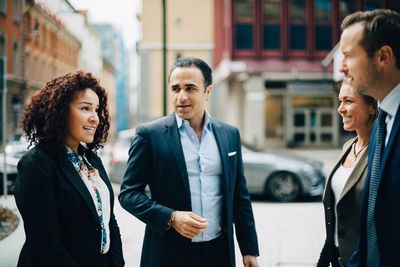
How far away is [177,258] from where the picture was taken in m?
2.47

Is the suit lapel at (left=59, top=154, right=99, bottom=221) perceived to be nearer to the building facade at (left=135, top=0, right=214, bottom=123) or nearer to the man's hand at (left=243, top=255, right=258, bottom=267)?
the man's hand at (left=243, top=255, right=258, bottom=267)

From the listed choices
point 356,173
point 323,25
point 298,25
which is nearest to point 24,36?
point 356,173

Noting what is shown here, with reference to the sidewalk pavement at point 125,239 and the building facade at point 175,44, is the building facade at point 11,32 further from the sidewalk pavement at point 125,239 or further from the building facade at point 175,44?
the building facade at point 175,44

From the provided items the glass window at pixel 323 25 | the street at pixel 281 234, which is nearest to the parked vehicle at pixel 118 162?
the street at pixel 281 234

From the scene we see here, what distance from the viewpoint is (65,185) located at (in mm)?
2020

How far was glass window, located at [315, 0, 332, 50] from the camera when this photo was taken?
24.2 meters

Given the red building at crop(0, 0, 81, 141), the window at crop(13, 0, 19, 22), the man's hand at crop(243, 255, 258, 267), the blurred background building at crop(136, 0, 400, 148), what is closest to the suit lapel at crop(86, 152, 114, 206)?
the man's hand at crop(243, 255, 258, 267)

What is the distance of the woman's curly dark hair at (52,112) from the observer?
6.86 feet

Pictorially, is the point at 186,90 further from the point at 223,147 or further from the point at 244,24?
the point at 244,24

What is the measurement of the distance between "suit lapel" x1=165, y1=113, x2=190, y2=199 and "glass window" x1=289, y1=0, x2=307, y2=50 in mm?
23264

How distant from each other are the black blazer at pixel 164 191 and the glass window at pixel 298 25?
23.3m

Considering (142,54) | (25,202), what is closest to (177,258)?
(25,202)

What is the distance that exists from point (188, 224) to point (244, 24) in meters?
23.6

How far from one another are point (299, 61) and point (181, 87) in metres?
23.2
